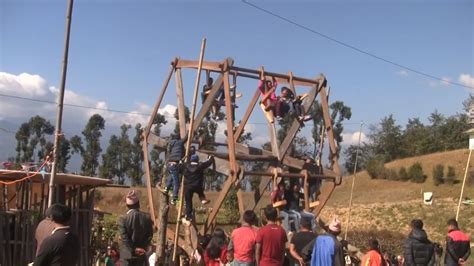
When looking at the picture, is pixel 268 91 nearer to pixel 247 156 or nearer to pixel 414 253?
pixel 247 156

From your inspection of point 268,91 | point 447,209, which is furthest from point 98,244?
point 447,209

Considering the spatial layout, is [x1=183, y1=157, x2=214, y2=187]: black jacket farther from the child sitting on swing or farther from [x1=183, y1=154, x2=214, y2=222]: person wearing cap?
the child sitting on swing

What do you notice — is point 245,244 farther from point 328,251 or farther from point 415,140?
point 415,140

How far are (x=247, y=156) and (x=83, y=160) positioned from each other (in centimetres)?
4407

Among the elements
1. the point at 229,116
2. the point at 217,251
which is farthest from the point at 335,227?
the point at 229,116

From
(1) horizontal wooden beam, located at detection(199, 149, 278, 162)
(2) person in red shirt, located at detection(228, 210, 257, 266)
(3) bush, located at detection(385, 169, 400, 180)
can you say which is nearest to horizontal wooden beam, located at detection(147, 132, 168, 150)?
(1) horizontal wooden beam, located at detection(199, 149, 278, 162)

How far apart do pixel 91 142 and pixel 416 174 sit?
2927cm

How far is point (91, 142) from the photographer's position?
177ft

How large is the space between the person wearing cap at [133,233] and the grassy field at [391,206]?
52.9ft

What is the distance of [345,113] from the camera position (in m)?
55.2

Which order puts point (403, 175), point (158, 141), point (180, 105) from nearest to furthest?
point (180, 105)
point (158, 141)
point (403, 175)

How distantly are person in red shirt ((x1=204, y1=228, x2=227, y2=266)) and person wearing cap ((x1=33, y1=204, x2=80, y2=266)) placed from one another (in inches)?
146

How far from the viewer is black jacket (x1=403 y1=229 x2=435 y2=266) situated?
9898mm

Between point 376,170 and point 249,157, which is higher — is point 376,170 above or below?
above
